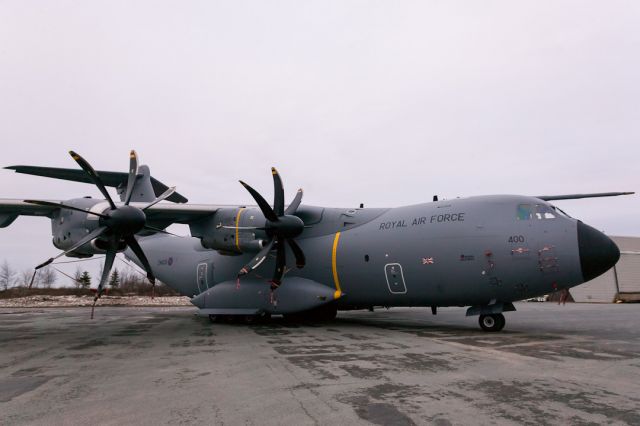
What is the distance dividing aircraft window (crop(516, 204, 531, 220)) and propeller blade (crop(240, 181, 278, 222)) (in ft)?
24.0

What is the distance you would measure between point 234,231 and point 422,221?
6407 mm

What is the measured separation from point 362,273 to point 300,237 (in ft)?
10.1

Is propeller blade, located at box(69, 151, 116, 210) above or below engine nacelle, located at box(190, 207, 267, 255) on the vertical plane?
above

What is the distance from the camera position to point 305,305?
14.5 m

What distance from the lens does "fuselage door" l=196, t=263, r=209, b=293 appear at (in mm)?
17894

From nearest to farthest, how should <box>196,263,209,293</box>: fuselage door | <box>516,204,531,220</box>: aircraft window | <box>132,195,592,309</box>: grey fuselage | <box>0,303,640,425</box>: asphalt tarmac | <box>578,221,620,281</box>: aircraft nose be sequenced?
1. <box>0,303,640,425</box>: asphalt tarmac
2. <box>578,221,620,281</box>: aircraft nose
3. <box>132,195,592,309</box>: grey fuselage
4. <box>516,204,531,220</box>: aircraft window
5. <box>196,263,209,293</box>: fuselage door

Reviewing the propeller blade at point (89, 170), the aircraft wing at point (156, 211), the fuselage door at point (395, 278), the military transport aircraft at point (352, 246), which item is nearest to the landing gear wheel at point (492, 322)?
the military transport aircraft at point (352, 246)

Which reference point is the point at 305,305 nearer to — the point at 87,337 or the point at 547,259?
the point at 87,337

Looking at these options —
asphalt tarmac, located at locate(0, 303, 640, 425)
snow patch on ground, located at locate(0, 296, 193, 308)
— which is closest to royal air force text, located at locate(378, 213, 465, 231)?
asphalt tarmac, located at locate(0, 303, 640, 425)

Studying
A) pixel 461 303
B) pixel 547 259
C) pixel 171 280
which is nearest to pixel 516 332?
pixel 461 303

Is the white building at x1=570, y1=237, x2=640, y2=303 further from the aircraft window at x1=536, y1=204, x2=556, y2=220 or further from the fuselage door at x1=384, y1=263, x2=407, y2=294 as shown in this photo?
the fuselage door at x1=384, y1=263, x2=407, y2=294

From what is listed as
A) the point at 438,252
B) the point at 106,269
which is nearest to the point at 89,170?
the point at 106,269

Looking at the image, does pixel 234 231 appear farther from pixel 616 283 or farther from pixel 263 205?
pixel 616 283

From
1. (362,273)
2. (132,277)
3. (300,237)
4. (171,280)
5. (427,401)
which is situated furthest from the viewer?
(132,277)
